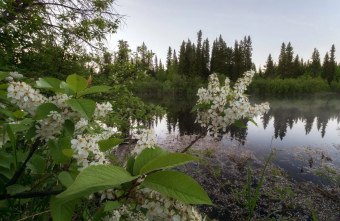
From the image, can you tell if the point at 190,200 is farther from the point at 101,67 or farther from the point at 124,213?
the point at 101,67

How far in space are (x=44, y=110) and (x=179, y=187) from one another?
62 centimetres

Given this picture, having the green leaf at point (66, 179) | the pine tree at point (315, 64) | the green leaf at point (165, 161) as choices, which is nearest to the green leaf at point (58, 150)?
the green leaf at point (66, 179)

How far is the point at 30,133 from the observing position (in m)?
0.79

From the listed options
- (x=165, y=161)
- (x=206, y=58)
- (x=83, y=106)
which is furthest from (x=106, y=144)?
(x=206, y=58)

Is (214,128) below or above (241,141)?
above

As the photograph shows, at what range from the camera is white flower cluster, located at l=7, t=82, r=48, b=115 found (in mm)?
795

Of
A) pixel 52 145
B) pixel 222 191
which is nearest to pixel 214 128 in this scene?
pixel 52 145

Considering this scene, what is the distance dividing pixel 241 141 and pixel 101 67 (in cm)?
769

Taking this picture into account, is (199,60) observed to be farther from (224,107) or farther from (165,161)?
(165,161)

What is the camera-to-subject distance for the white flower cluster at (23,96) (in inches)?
31.3

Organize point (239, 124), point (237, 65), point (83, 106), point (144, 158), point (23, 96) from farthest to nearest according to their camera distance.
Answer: point (237, 65) → point (239, 124) → point (23, 96) → point (83, 106) → point (144, 158)

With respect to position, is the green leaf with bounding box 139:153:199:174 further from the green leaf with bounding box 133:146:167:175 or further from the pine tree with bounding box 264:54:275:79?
the pine tree with bounding box 264:54:275:79

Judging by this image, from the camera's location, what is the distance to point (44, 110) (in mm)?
713

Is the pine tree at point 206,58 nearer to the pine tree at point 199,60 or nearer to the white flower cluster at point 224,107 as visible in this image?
the pine tree at point 199,60
